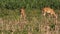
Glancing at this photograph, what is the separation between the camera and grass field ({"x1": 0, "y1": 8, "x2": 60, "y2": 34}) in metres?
11.5

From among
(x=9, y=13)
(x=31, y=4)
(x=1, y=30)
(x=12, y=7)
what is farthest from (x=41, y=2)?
(x=1, y=30)

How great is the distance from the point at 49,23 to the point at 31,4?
4.67m

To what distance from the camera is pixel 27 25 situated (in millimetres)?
12367

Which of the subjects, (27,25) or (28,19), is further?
(28,19)

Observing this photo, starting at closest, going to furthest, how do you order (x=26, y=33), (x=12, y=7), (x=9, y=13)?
(x=26, y=33) < (x=9, y=13) < (x=12, y=7)

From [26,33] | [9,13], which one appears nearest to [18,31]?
[26,33]

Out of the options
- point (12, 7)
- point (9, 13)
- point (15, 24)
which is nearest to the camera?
point (15, 24)

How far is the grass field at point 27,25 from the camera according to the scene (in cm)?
1150

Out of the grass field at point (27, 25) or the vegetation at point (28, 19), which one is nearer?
the grass field at point (27, 25)

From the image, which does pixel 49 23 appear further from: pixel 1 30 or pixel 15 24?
pixel 1 30

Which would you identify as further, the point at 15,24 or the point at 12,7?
the point at 12,7

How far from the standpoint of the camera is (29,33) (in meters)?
11.1

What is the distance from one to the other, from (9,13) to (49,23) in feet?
10.1

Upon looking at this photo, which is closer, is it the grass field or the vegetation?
the grass field
